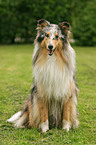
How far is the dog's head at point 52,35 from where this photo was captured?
12.3ft

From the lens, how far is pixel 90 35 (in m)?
26.0

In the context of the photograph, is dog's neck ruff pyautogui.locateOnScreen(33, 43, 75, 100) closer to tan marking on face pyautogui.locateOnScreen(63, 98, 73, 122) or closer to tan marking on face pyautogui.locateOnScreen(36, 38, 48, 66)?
tan marking on face pyautogui.locateOnScreen(36, 38, 48, 66)

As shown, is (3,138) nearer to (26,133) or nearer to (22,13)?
(26,133)

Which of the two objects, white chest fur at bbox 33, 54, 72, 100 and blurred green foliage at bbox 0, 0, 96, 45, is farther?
blurred green foliage at bbox 0, 0, 96, 45

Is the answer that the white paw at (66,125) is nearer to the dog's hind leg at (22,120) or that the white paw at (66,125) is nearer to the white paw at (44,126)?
the white paw at (44,126)

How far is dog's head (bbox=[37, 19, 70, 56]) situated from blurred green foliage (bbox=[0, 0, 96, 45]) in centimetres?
2200

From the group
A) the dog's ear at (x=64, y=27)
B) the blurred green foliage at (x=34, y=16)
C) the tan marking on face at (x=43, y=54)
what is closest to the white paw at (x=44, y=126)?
the tan marking on face at (x=43, y=54)

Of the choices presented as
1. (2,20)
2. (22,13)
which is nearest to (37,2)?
(22,13)

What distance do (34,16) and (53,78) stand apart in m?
22.7

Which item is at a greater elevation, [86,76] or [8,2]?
[8,2]

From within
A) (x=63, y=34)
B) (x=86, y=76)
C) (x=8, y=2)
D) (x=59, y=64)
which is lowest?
(x=86, y=76)

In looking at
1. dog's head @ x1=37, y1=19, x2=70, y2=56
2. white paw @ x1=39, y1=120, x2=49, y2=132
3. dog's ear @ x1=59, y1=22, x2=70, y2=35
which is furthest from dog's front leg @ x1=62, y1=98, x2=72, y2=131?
dog's ear @ x1=59, y1=22, x2=70, y2=35

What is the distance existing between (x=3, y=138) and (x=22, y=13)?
79.1ft

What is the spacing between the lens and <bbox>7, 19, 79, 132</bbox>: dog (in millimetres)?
3830
